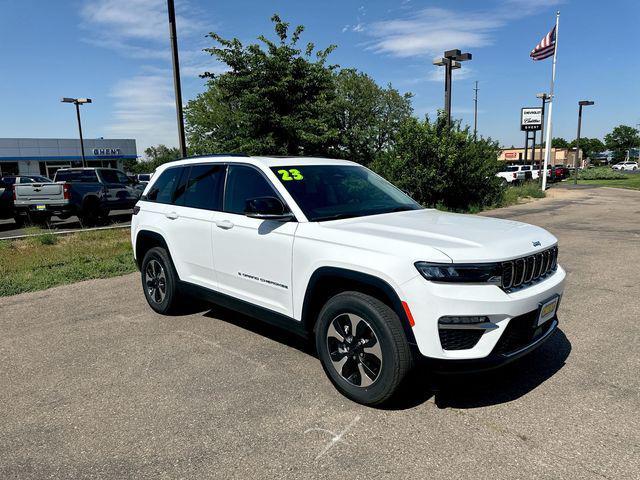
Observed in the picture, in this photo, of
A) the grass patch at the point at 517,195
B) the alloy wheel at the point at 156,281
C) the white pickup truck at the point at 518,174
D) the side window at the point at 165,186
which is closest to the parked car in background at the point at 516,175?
the white pickup truck at the point at 518,174

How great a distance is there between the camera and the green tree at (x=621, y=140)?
115m

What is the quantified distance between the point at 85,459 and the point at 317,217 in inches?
Answer: 87.4

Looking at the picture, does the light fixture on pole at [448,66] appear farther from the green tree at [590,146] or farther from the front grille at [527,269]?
the green tree at [590,146]

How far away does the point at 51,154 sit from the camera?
4875 cm

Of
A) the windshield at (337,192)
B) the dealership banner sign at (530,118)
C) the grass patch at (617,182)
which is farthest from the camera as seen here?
the dealership banner sign at (530,118)

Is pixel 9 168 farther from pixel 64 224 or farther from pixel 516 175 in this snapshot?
pixel 516 175

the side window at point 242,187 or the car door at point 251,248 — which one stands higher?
the side window at point 242,187

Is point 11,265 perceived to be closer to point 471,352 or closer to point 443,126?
point 471,352

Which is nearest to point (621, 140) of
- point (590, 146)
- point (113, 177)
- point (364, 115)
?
point (590, 146)

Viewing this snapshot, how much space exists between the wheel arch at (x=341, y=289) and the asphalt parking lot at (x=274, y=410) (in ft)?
1.55

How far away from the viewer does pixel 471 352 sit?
2904 mm

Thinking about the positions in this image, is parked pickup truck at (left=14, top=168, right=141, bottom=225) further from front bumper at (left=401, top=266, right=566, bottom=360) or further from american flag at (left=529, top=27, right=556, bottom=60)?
american flag at (left=529, top=27, right=556, bottom=60)

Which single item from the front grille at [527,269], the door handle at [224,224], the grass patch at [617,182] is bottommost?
the grass patch at [617,182]

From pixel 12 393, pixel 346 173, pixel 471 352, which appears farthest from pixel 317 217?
pixel 12 393
